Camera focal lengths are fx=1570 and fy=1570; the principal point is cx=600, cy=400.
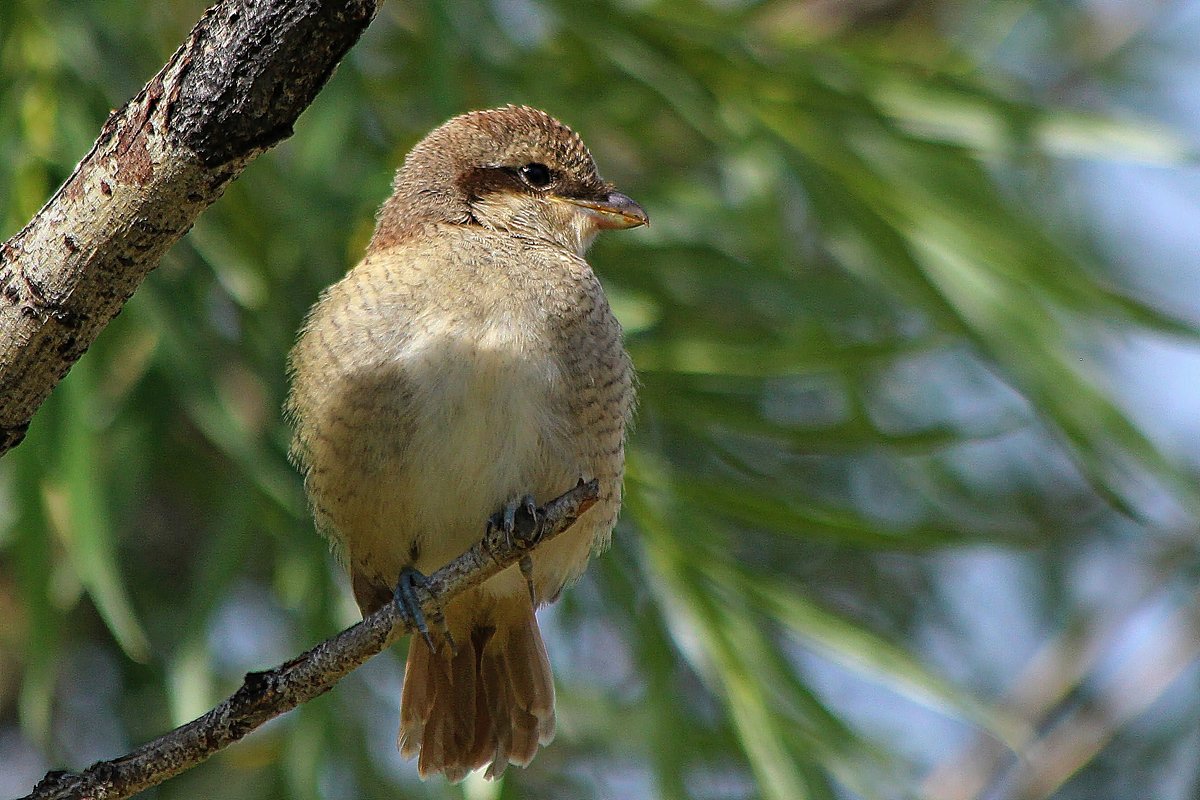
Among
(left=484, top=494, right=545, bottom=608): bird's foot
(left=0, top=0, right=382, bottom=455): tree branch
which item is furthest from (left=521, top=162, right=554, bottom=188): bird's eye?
(left=0, top=0, right=382, bottom=455): tree branch

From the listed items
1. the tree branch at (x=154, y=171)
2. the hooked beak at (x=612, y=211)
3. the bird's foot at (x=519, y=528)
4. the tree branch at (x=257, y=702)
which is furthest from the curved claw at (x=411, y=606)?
the hooked beak at (x=612, y=211)

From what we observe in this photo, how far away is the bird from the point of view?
10.5 ft

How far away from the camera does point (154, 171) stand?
204 cm

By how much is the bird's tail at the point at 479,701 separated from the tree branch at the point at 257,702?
102 centimetres

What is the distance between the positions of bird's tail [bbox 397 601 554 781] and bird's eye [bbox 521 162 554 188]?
1.05 meters

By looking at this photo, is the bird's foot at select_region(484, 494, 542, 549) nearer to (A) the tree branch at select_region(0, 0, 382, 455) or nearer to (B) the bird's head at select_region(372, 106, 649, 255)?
(A) the tree branch at select_region(0, 0, 382, 455)

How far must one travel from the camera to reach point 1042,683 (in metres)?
5.49

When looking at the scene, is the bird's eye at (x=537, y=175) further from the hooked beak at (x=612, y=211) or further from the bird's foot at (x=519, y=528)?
the bird's foot at (x=519, y=528)

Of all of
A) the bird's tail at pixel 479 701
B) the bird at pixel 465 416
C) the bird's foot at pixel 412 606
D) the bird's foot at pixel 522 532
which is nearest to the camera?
the bird's foot at pixel 522 532

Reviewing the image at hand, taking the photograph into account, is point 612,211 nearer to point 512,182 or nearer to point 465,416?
point 512,182

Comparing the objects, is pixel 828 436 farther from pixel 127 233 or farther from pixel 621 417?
pixel 127 233

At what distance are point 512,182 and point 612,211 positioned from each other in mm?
255

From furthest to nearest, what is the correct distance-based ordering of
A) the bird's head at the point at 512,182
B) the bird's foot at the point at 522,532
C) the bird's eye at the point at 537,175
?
the bird's eye at the point at 537,175
the bird's head at the point at 512,182
the bird's foot at the point at 522,532

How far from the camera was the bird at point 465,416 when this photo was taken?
321 centimetres
